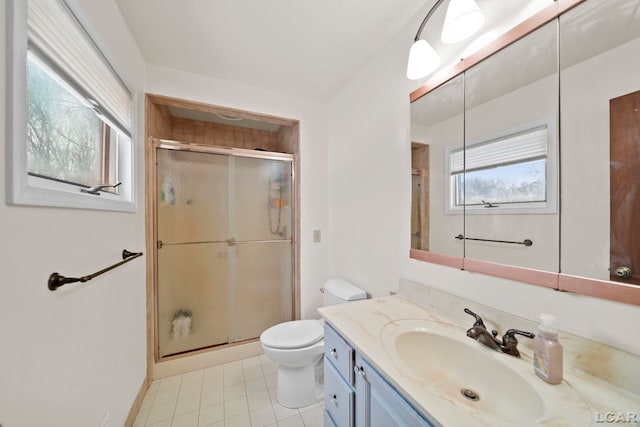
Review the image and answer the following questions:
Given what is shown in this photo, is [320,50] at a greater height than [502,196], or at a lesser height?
greater

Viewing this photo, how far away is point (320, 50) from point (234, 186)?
135 centimetres

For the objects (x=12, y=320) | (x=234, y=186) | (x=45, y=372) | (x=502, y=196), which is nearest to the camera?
(x=12, y=320)

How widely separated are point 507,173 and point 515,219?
19 cm

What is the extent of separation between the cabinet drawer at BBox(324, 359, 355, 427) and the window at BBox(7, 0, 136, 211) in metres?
1.27

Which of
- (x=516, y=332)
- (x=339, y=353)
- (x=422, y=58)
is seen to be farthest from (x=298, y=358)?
(x=422, y=58)

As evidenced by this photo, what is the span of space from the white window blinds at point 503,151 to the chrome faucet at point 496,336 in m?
0.63

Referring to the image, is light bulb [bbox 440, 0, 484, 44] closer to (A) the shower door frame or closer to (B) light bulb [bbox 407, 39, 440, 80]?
(B) light bulb [bbox 407, 39, 440, 80]

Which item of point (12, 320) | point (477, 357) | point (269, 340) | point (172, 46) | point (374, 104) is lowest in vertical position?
point (269, 340)

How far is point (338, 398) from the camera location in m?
1.03

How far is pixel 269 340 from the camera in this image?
1.55 m

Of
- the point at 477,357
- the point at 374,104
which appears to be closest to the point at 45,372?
the point at 477,357

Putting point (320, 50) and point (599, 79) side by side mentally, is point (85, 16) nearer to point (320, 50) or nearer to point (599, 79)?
point (320, 50)

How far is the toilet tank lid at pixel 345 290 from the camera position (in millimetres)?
1641

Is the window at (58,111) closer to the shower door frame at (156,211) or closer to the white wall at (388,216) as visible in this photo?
Answer: the shower door frame at (156,211)
